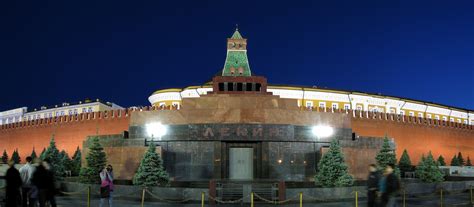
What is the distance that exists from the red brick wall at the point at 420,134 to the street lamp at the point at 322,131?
1174 centimetres

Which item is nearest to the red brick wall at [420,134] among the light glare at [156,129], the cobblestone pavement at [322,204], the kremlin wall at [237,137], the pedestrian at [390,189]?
the kremlin wall at [237,137]

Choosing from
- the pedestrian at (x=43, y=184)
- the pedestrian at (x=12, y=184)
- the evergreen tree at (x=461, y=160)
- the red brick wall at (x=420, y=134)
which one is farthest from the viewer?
the evergreen tree at (x=461, y=160)

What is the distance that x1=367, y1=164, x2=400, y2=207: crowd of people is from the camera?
914cm

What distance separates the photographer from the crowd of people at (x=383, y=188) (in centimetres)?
914

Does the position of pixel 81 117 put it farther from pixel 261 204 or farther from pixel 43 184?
pixel 43 184

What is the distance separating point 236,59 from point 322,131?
768cm

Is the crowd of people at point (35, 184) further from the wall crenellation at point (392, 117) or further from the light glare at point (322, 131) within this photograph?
the wall crenellation at point (392, 117)

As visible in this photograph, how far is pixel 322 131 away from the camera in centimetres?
2072

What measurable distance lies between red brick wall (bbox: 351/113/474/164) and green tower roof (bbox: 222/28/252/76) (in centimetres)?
985

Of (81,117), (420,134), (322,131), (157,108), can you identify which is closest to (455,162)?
(420,134)

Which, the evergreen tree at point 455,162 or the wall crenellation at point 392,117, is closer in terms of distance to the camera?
the wall crenellation at point 392,117

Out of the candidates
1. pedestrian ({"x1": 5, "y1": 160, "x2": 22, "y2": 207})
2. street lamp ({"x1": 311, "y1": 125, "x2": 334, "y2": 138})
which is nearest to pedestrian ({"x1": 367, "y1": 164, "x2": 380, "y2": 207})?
pedestrian ({"x1": 5, "y1": 160, "x2": 22, "y2": 207})

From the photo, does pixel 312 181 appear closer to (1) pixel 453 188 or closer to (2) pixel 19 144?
(1) pixel 453 188

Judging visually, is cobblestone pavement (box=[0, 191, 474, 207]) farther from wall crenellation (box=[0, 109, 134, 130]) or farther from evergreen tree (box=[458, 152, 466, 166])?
evergreen tree (box=[458, 152, 466, 166])
